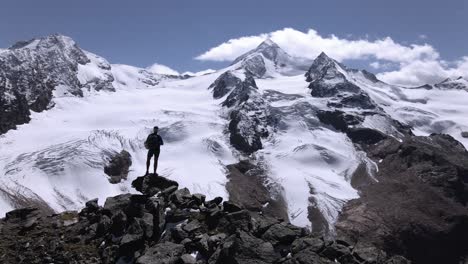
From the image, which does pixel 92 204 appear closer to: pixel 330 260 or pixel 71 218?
pixel 71 218

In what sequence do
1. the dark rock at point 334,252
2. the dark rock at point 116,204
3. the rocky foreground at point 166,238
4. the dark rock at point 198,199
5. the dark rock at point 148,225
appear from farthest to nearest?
the dark rock at point 198,199 < the dark rock at point 116,204 < the dark rock at point 148,225 < the dark rock at point 334,252 < the rocky foreground at point 166,238

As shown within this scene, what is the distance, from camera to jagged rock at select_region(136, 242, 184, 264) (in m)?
31.5

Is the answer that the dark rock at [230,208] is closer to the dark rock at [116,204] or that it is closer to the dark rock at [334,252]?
the dark rock at [116,204]

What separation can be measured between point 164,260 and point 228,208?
27.8 ft

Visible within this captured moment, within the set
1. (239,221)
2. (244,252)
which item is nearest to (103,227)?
(239,221)

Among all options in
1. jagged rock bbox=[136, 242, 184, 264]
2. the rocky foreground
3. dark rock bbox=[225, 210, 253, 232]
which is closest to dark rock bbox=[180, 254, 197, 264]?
the rocky foreground

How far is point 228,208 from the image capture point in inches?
1531

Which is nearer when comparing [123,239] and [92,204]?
[123,239]

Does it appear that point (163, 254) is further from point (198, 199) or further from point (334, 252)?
point (334, 252)

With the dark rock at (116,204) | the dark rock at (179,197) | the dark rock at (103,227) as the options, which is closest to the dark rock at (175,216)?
the dark rock at (179,197)

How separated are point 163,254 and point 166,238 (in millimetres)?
2452

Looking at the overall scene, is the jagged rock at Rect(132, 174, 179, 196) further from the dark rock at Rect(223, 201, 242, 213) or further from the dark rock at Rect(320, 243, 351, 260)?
the dark rock at Rect(320, 243, 351, 260)

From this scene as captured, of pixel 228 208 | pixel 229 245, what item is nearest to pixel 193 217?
pixel 228 208

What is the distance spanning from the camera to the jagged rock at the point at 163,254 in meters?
31.5
